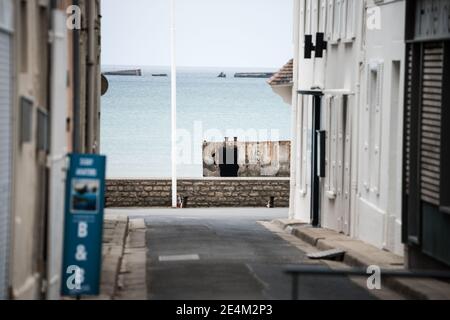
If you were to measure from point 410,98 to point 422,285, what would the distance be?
331 cm

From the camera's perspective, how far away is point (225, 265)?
20844 millimetres

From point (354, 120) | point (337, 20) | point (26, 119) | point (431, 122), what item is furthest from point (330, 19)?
point (26, 119)

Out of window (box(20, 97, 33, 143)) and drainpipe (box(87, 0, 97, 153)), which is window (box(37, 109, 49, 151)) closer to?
window (box(20, 97, 33, 143))

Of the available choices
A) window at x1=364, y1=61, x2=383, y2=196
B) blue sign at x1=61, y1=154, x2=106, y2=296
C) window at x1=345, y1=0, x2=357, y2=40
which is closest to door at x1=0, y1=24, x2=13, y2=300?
blue sign at x1=61, y1=154, x2=106, y2=296

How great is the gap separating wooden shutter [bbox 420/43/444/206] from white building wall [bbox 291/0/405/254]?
286cm

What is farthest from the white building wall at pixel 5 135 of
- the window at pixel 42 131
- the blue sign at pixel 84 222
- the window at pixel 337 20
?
the window at pixel 337 20

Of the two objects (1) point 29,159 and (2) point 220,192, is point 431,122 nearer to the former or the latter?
(1) point 29,159

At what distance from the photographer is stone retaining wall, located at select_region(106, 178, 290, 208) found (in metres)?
47.5

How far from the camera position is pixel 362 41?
25953 mm

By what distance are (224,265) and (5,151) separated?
311 inches

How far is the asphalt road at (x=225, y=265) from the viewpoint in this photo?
17484mm

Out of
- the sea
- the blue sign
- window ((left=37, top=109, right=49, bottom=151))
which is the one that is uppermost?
window ((left=37, top=109, right=49, bottom=151))
